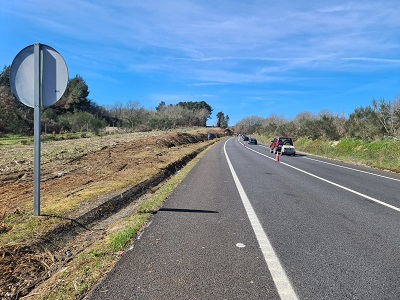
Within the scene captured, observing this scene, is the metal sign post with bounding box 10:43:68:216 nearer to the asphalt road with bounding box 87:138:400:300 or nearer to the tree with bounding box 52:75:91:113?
the asphalt road with bounding box 87:138:400:300

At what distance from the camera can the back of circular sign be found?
221 inches

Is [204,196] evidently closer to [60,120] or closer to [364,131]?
[364,131]

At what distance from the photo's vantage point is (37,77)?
5621 mm

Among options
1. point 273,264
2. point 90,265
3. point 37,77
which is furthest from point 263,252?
point 37,77

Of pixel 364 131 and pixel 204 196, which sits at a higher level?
pixel 364 131

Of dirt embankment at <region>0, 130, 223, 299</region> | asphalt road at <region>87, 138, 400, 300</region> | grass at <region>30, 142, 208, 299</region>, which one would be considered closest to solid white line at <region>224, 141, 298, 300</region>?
asphalt road at <region>87, 138, 400, 300</region>

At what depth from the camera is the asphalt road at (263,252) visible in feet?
11.5

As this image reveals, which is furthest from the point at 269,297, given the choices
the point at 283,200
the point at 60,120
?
the point at 60,120

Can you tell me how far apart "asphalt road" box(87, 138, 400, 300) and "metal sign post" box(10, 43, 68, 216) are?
2.90 metres

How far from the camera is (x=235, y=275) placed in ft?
12.5

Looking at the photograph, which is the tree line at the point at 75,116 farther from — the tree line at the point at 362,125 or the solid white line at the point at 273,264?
the tree line at the point at 362,125

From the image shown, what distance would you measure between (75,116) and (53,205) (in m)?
47.0

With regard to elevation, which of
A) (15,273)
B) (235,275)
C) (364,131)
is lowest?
(15,273)

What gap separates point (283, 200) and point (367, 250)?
3.77 metres
